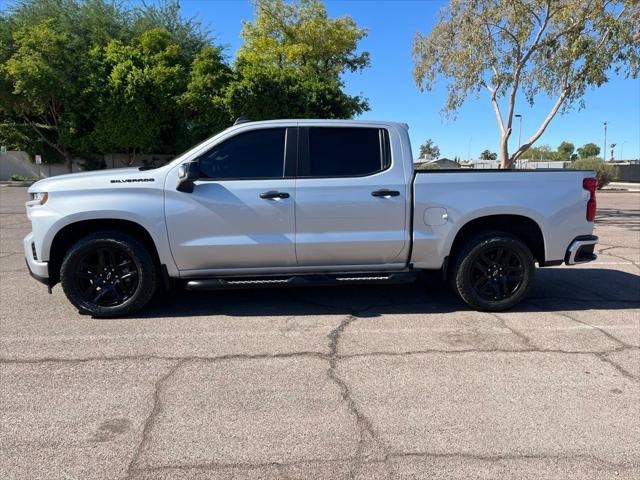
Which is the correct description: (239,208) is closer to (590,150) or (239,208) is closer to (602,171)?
(602,171)

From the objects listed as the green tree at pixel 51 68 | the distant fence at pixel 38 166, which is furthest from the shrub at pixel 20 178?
the green tree at pixel 51 68

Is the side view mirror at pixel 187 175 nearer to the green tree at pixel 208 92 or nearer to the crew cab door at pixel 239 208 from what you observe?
the crew cab door at pixel 239 208

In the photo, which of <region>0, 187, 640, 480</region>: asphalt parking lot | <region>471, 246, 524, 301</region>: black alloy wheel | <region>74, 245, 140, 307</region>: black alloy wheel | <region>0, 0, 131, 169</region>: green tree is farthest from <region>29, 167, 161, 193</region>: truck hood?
<region>0, 0, 131, 169</region>: green tree

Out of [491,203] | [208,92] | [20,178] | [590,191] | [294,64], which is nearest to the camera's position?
[491,203]

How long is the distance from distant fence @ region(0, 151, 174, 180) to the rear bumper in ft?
107

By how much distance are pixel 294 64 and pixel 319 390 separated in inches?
1224

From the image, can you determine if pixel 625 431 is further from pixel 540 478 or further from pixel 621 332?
pixel 621 332

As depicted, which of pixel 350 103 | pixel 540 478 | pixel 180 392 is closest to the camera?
pixel 540 478

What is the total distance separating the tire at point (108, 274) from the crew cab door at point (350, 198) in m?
1.60

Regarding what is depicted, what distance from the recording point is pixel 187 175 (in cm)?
464

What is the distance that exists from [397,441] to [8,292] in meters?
5.42

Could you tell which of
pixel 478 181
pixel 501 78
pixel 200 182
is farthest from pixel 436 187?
pixel 501 78

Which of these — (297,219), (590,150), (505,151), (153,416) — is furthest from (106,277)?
(590,150)

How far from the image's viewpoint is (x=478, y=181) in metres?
5.12
